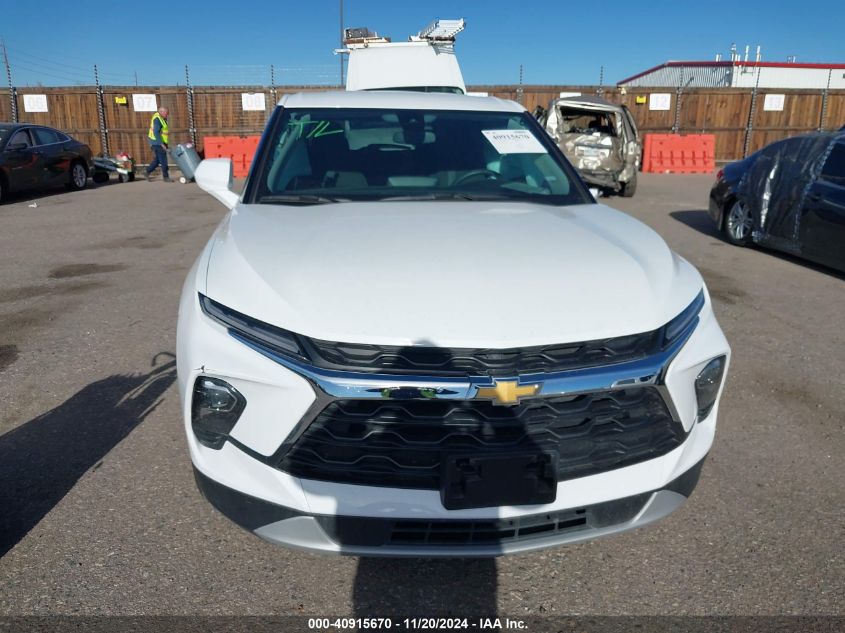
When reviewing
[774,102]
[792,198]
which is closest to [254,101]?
[774,102]

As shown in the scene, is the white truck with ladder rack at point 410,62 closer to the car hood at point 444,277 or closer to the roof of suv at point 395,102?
the roof of suv at point 395,102

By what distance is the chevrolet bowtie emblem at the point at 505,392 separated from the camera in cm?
197

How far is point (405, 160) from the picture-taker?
3.47 m

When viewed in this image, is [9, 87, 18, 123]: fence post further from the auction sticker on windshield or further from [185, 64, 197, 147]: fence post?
the auction sticker on windshield

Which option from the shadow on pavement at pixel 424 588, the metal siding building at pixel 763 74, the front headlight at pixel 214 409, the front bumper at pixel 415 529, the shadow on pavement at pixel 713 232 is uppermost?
the metal siding building at pixel 763 74

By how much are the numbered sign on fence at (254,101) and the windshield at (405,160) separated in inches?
755

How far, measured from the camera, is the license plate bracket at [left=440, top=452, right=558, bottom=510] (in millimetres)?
1965

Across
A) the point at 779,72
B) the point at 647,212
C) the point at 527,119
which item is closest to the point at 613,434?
the point at 527,119

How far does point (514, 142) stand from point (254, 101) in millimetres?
19600

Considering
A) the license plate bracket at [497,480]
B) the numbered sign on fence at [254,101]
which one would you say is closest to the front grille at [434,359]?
the license plate bracket at [497,480]

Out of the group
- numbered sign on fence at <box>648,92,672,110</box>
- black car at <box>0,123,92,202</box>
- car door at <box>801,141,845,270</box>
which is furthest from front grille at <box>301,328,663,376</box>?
numbered sign on fence at <box>648,92,672,110</box>

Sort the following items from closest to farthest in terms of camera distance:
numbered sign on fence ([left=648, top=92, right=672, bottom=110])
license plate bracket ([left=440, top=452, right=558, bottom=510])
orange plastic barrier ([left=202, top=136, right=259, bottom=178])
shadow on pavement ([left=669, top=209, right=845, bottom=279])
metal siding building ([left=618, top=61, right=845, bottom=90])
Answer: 1. license plate bracket ([left=440, top=452, right=558, bottom=510])
2. shadow on pavement ([left=669, top=209, right=845, bottom=279])
3. orange plastic barrier ([left=202, top=136, right=259, bottom=178])
4. numbered sign on fence ([left=648, top=92, right=672, bottom=110])
5. metal siding building ([left=618, top=61, right=845, bottom=90])

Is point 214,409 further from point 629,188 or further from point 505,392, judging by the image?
point 629,188

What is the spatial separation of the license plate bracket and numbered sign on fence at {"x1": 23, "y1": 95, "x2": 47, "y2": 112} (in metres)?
23.4
